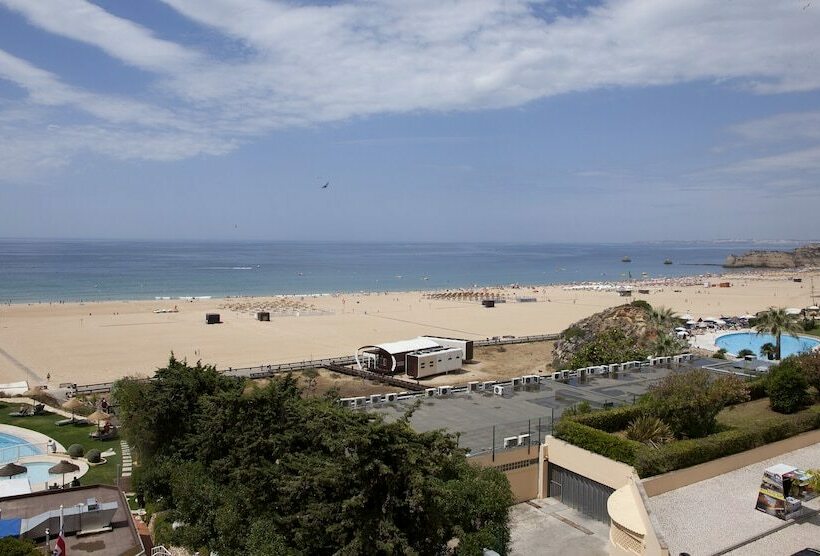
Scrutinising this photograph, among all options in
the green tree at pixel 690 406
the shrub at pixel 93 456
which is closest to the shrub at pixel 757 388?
the green tree at pixel 690 406

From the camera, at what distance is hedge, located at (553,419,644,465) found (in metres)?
13.3

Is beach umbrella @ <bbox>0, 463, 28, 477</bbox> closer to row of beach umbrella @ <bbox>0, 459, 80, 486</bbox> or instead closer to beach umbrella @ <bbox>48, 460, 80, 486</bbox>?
row of beach umbrella @ <bbox>0, 459, 80, 486</bbox>

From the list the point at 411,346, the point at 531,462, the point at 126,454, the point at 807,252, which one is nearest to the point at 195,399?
the point at 126,454

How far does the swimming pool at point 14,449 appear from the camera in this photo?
1952 centimetres

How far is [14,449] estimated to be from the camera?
2000 cm

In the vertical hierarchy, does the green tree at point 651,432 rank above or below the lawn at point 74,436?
above

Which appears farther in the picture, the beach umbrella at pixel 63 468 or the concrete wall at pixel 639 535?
the beach umbrella at pixel 63 468

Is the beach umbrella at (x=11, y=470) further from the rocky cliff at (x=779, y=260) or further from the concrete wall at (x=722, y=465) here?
the rocky cliff at (x=779, y=260)

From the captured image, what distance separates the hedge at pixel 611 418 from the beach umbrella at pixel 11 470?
15.0 metres

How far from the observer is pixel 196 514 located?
503 inches

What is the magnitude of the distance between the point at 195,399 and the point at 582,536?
9691mm

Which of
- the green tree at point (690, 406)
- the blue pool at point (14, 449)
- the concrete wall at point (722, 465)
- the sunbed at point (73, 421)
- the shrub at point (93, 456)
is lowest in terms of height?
the blue pool at point (14, 449)

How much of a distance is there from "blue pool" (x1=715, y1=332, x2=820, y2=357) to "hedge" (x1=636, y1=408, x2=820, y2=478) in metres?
21.9

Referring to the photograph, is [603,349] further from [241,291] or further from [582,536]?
[241,291]
